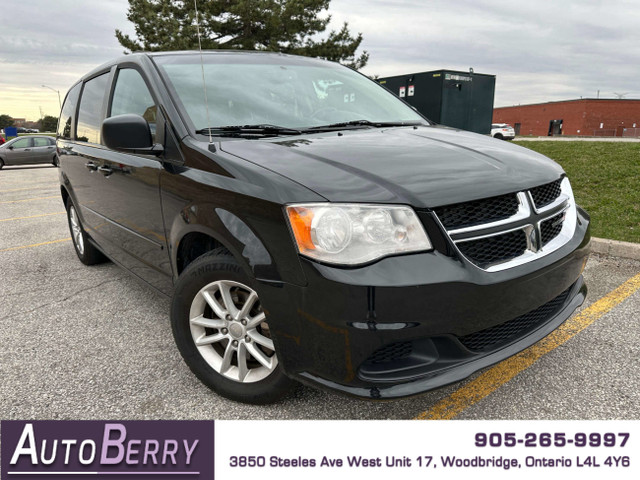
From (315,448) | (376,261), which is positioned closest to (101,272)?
(315,448)

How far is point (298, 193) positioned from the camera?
1.90m

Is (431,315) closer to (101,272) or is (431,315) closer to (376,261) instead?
(376,261)

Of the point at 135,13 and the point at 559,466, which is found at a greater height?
the point at 135,13

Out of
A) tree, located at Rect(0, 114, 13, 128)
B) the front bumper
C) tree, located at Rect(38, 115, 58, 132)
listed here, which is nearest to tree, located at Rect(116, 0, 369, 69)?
the front bumper

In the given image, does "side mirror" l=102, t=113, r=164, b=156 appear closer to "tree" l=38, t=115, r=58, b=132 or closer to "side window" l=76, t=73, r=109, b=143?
"side window" l=76, t=73, r=109, b=143

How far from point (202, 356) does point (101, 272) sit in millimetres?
2677

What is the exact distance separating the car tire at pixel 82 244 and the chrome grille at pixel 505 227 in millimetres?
3682

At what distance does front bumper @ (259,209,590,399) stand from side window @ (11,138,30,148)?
70.1 ft

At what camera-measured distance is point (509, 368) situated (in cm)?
271

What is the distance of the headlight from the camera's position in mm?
1833

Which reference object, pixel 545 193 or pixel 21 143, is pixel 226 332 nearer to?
pixel 545 193

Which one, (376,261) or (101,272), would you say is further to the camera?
(101,272)

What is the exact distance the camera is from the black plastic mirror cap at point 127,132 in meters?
2.54

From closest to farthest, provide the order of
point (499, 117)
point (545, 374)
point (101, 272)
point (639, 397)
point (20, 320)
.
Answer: point (639, 397) < point (545, 374) < point (20, 320) < point (101, 272) < point (499, 117)
